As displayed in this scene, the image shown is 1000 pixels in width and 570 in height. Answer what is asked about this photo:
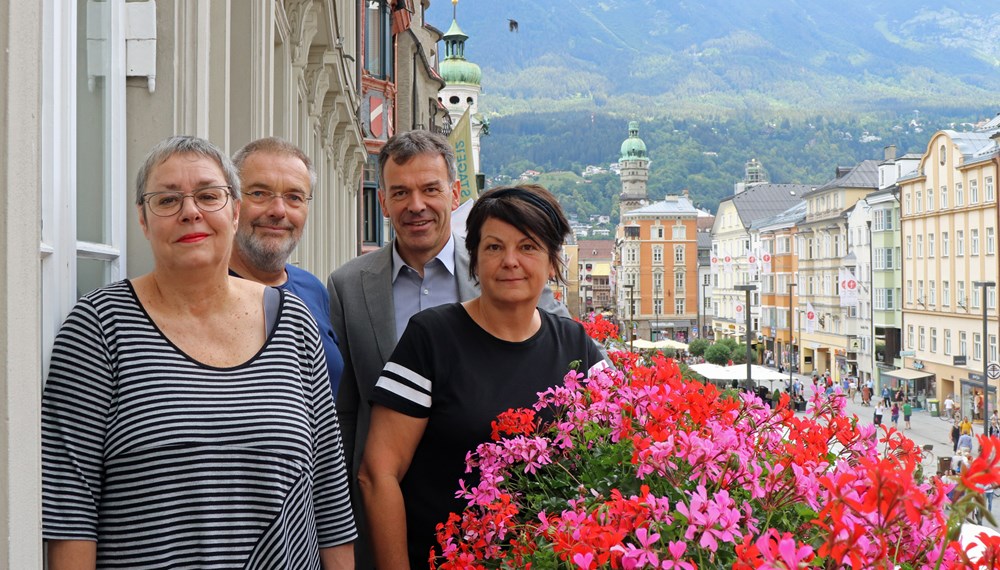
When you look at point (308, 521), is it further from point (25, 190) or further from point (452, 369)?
point (25, 190)

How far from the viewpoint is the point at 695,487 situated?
1870 millimetres

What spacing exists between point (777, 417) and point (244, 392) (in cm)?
112

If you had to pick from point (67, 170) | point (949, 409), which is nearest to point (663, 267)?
point (949, 409)

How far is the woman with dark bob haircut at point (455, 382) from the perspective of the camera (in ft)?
9.14

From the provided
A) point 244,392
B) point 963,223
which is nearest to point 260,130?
point 244,392

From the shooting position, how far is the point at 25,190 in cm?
176

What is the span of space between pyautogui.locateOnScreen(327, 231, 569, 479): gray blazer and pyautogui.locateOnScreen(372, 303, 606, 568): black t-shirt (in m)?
0.58

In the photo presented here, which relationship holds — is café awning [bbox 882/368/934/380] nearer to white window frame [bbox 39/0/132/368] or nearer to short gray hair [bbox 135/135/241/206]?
white window frame [bbox 39/0/132/368]

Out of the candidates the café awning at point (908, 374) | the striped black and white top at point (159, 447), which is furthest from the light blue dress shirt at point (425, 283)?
the café awning at point (908, 374)

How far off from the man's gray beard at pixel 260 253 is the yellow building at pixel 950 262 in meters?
45.8

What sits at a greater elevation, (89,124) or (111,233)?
A: (89,124)

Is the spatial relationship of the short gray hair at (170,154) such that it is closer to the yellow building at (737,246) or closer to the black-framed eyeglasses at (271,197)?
the black-framed eyeglasses at (271,197)

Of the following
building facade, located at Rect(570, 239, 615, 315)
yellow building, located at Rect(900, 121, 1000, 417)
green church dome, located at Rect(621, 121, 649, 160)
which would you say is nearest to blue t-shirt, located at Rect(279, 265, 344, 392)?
yellow building, located at Rect(900, 121, 1000, 417)

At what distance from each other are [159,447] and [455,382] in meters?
0.87
